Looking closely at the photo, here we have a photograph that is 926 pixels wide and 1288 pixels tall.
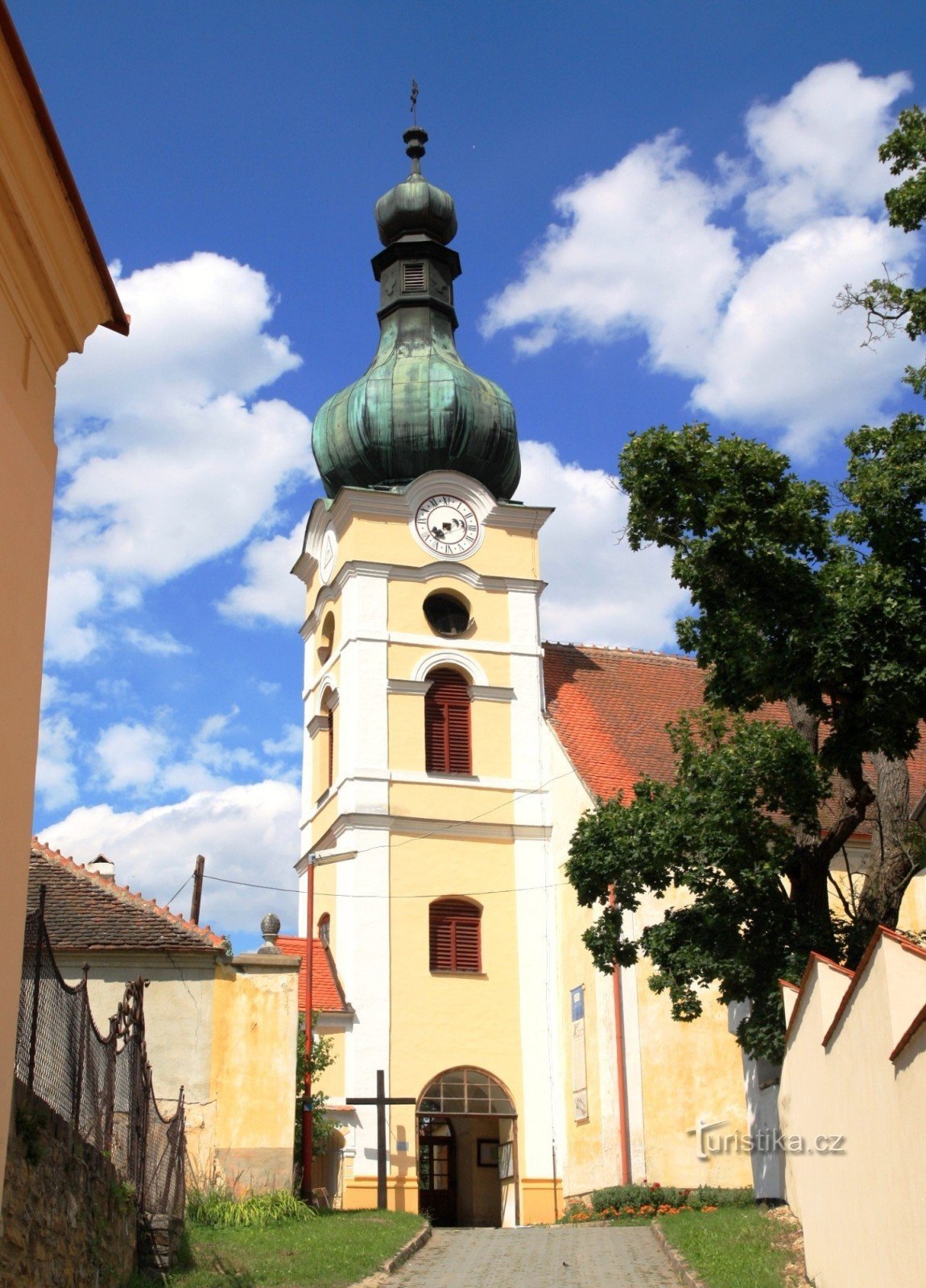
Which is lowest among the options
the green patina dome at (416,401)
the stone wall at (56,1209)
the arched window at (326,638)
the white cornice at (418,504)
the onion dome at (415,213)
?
the stone wall at (56,1209)

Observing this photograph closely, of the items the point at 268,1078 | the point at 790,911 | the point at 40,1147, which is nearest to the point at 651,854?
the point at 790,911

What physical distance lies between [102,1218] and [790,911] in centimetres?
906

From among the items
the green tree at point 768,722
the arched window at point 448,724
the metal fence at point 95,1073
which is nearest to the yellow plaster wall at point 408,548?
the arched window at point 448,724

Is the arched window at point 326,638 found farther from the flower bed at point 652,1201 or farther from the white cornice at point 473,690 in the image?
the flower bed at point 652,1201

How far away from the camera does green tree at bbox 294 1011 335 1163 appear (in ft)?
75.2

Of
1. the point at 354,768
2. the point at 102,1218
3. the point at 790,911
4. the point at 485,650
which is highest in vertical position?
the point at 485,650

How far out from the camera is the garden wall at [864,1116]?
8555mm

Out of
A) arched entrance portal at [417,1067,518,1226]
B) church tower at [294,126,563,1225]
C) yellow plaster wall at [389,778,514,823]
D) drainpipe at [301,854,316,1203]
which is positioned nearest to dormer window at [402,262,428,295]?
church tower at [294,126,563,1225]

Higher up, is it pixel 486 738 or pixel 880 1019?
pixel 486 738

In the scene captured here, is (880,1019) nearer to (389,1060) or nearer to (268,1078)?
(268,1078)

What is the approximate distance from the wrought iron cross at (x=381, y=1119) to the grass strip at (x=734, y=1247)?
285 inches

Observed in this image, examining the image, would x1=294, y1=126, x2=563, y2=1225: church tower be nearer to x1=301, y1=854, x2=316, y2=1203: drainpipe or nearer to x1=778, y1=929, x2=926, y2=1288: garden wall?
x1=301, y1=854, x2=316, y2=1203: drainpipe

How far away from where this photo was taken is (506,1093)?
2708cm

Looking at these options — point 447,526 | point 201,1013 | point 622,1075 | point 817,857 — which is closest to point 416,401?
point 447,526
